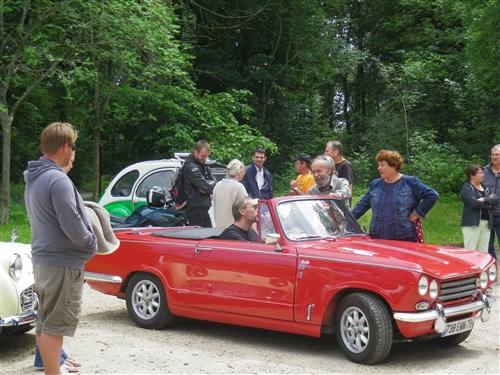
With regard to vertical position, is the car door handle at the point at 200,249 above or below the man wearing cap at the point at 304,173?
below

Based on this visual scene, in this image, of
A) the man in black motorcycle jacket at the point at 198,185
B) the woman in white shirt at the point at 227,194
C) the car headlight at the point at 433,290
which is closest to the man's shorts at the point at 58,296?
the car headlight at the point at 433,290

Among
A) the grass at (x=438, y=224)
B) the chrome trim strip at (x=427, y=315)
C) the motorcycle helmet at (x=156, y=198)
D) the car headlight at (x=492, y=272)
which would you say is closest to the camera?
the chrome trim strip at (x=427, y=315)

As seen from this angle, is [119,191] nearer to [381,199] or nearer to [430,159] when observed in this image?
[381,199]

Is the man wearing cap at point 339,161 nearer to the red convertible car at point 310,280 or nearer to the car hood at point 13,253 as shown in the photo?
the red convertible car at point 310,280

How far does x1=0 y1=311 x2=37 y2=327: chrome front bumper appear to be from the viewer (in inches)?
277

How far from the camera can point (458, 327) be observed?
6996mm

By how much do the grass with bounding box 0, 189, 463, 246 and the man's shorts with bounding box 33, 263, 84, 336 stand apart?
10.2 m

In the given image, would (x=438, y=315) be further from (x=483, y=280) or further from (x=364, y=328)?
(x=483, y=280)

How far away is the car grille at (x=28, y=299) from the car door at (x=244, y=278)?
5.46 ft

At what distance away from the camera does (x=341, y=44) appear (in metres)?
30.3

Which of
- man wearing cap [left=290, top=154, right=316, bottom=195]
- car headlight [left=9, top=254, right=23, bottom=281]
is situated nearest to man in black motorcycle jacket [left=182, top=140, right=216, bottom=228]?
man wearing cap [left=290, top=154, right=316, bottom=195]

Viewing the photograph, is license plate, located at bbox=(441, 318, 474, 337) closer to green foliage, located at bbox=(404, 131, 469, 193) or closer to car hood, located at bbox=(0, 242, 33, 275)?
car hood, located at bbox=(0, 242, 33, 275)

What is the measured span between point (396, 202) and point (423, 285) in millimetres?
2033

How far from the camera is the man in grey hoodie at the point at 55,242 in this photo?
5457 mm
